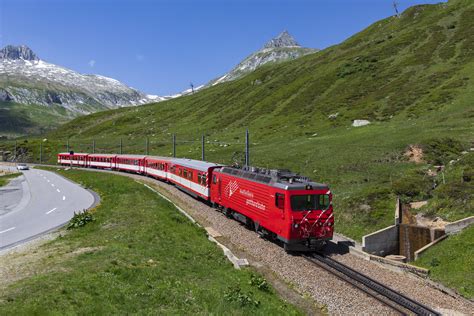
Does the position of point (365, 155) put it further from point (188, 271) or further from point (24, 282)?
point (24, 282)

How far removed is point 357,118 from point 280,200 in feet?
193

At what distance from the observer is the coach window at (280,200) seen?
2281cm

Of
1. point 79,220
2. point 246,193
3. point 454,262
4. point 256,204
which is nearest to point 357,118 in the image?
point 246,193

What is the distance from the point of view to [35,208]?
118ft

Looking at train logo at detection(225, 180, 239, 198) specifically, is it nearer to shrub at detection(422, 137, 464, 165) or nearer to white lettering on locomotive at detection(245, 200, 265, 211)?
white lettering on locomotive at detection(245, 200, 265, 211)

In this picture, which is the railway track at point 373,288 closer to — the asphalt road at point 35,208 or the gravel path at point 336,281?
the gravel path at point 336,281

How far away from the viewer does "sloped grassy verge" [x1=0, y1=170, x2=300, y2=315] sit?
12703mm

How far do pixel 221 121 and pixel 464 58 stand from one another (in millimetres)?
62330

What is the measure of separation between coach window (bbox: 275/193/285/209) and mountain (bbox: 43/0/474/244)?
28.3 feet

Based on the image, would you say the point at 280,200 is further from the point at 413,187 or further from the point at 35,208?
the point at 35,208

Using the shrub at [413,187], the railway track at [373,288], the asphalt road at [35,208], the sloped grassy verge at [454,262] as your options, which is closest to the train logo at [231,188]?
the railway track at [373,288]

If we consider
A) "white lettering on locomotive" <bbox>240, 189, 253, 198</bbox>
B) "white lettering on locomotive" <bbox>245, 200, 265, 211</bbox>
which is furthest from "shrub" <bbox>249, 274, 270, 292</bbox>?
"white lettering on locomotive" <bbox>240, 189, 253, 198</bbox>

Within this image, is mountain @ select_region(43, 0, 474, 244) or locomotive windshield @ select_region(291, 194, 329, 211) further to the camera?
mountain @ select_region(43, 0, 474, 244)

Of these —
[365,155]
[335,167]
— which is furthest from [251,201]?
[365,155]
